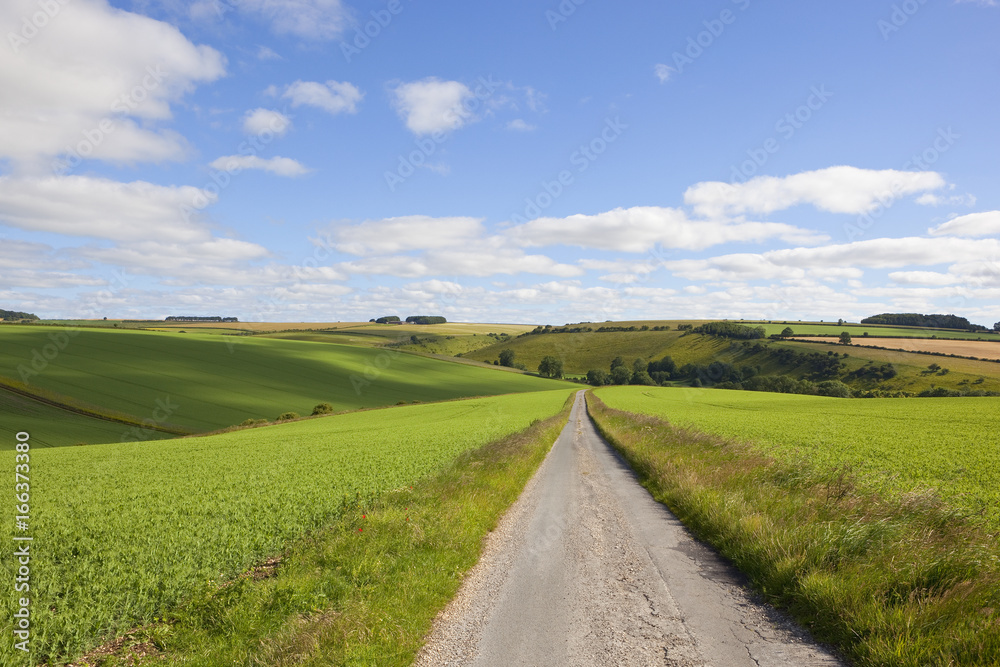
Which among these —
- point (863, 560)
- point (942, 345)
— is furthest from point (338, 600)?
point (942, 345)

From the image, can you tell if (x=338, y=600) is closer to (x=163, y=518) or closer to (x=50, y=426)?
(x=163, y=518)

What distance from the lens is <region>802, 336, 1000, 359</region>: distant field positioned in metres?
95.8

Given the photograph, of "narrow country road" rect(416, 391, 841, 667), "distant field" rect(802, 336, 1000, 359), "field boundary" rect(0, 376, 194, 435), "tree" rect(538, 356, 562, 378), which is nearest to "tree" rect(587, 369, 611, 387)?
"tree" rect(538, 356, 562, 378)

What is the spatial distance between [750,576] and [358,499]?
9.28 m

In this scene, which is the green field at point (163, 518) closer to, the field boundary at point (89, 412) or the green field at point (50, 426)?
the green field at point (50, 426)

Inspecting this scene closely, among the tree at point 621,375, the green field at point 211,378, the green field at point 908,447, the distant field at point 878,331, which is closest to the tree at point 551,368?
the tree at point 621,375

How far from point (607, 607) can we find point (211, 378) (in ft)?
230

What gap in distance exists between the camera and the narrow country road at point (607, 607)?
222 inches

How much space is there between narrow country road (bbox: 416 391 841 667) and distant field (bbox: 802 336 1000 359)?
4791 inches

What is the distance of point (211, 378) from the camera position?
210ft

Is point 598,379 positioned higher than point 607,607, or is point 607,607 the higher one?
point 607,607

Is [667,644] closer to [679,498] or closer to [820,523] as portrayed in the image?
[820,523]

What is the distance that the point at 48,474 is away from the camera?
1991 cm

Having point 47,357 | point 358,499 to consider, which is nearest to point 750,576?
point 358,499
